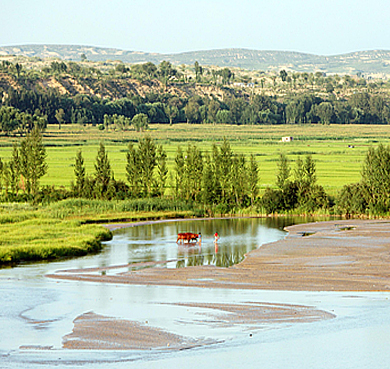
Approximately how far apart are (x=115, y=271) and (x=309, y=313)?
1151 centimetres

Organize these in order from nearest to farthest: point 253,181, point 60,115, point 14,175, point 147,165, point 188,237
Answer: point 188,237
point 253,181
point 147,165
point 14,175
point 60,115

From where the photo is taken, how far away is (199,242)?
38.5m

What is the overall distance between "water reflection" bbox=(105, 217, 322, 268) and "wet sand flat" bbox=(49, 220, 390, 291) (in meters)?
1.71

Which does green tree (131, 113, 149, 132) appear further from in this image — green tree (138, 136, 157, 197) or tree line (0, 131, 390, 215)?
green tree (138, 136, 157, 197)

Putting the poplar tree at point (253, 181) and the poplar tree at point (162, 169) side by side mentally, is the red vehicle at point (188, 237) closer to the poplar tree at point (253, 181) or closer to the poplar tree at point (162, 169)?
the poplar tree at point (253, 181)

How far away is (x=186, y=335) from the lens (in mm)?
17922

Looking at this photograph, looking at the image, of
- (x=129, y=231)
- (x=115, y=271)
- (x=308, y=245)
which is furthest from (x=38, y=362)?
(x=129, y=231)

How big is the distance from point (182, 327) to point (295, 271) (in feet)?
33.5

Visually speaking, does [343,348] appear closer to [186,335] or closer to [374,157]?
[186,335]

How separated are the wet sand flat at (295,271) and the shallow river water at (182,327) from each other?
1258mm

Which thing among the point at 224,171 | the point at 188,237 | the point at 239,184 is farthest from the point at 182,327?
the point at 224,171

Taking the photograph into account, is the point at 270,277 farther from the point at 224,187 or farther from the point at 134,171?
the point at 134,171

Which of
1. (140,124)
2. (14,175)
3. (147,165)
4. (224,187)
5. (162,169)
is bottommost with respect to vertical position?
(224,187)

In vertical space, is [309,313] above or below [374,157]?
below
